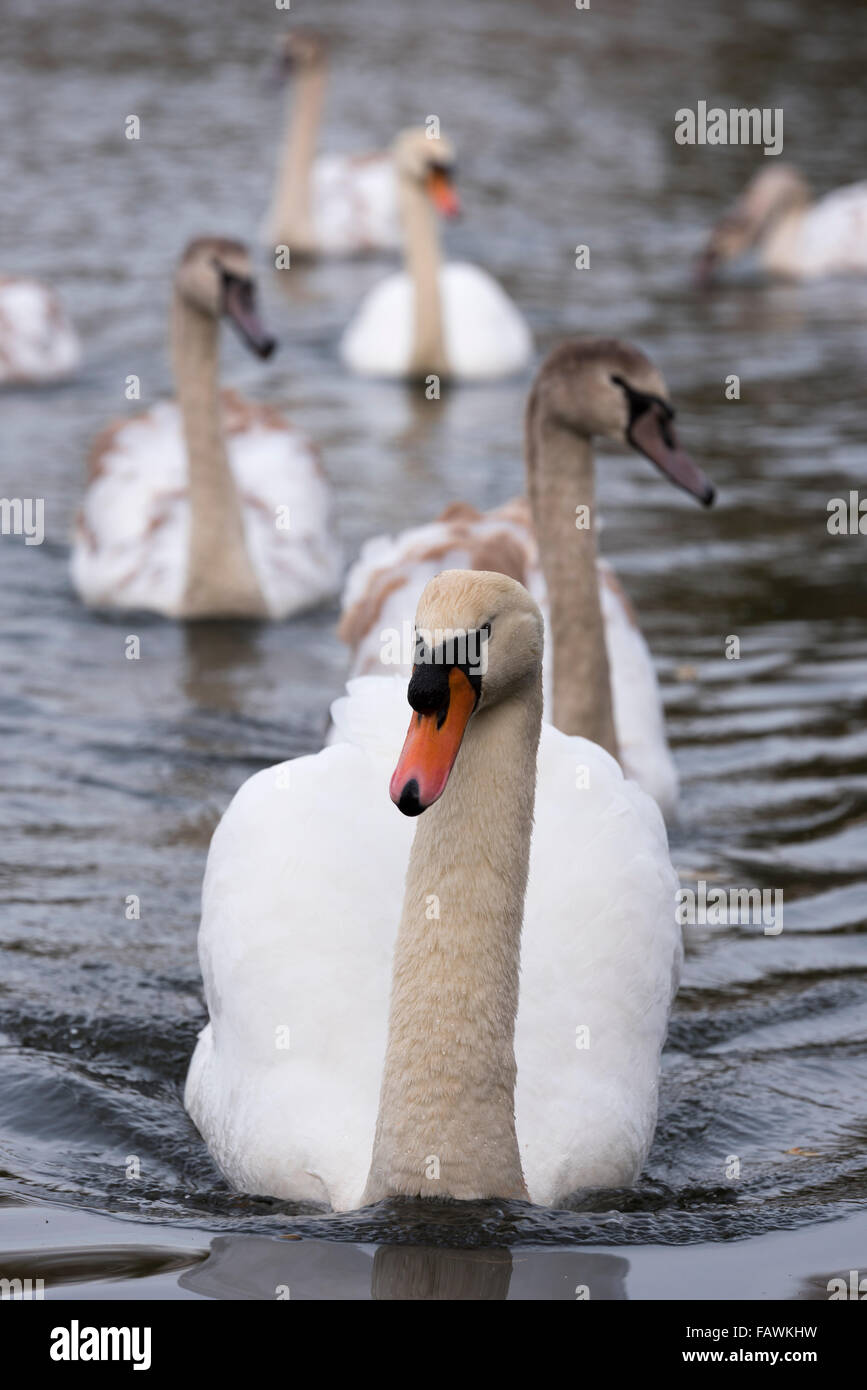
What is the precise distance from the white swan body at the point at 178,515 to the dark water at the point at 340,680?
7.1 inches

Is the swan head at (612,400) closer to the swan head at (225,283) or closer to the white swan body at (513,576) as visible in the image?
the white swan body at (513,576)

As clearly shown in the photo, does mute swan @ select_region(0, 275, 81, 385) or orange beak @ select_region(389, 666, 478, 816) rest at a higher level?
mute swan @ select_region(0, 275, 81, 385)

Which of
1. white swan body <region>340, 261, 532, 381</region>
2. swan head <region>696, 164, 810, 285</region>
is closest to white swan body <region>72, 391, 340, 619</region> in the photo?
white swan body <region>340, 261, 532, 381</region>

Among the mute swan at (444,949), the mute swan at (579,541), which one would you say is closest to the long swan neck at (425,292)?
the mute swan at (579,541)

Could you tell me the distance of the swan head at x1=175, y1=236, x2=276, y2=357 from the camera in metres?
9.85

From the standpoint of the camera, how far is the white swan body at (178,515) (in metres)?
10.2

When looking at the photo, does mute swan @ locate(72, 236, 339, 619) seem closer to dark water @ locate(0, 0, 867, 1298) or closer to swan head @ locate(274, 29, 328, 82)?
dark water @ locate(0, 0, 867, 1298)

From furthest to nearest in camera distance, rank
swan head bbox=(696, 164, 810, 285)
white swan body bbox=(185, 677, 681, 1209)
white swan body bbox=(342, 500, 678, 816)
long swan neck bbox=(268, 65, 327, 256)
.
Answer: long swan neck bbox=(268, 65, 327, 256), swan head bbox=(696, 164, 810, 285), white swan body bbox=(342, 500, 678, 816), white swan body bbox=(185, 677, 681, 1209)

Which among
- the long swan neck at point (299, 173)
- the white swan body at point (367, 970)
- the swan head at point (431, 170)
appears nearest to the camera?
the white swan body at point (367, 970)

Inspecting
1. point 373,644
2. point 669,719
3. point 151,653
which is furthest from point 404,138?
point 373,644

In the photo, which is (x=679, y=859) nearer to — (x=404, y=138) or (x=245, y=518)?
(x=245, y=518)

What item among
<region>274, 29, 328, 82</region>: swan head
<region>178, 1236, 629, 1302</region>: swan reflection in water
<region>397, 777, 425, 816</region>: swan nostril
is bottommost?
<region>178, 1236, 629, 1302</region>: swan reflection in water

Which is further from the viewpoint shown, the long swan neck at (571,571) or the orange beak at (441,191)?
the orange beak at (441,191)

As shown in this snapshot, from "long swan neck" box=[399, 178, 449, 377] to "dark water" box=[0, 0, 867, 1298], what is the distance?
42 centimetres
